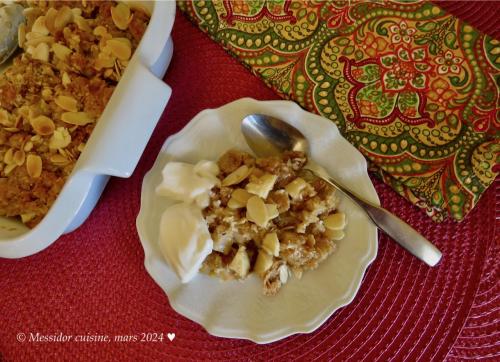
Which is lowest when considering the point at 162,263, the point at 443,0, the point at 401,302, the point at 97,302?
the point at 97,302

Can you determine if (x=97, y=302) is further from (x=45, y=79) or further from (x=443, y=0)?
(x=443, y=0)

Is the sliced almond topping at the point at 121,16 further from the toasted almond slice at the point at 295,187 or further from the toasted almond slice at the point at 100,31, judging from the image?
the toasted almond slice at the point at 295,187

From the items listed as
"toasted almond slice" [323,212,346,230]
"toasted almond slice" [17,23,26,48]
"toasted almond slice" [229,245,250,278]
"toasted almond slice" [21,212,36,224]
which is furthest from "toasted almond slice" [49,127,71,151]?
"toasted almond slice" [323,212,346,230]

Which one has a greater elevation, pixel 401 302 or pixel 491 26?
pixel 491 26

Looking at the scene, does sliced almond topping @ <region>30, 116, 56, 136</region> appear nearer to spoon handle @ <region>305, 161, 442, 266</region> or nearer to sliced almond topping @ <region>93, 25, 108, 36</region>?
sliced almond topping @ <region>93, 25, 108, 36</region>

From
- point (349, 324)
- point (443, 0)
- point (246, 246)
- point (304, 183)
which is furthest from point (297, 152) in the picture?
point (443, 0)

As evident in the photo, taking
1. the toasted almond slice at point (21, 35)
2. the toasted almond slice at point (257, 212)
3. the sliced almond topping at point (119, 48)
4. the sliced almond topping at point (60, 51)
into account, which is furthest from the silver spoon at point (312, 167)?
the toasted almond slice at point (21, 35)
